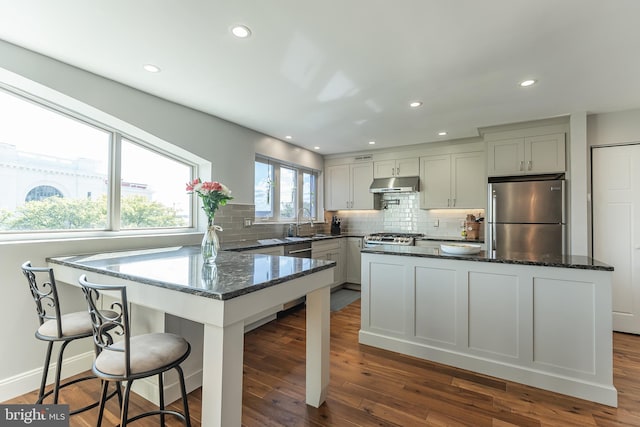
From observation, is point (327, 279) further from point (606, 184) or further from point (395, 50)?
point (606, 184)

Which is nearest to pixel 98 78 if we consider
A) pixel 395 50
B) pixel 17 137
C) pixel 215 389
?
pixel 17 137

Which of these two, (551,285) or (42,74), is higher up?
(42,74)

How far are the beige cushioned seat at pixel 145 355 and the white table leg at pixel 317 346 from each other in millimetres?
782

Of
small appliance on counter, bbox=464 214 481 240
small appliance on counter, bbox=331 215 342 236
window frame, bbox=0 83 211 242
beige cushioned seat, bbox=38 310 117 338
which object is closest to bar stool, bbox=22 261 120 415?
beige cushioned seat, bbox=38 310 117 338

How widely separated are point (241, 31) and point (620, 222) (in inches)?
171

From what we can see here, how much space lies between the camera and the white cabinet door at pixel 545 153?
3402mm

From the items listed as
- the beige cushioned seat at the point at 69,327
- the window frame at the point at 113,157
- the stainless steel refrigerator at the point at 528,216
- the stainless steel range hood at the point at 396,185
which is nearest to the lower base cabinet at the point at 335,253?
the stainless steel range hood at the point at 396,185

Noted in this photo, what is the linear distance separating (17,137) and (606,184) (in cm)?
573

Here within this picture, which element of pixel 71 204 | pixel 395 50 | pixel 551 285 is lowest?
pixel 551 285

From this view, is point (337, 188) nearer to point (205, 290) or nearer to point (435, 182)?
point (435, 182)

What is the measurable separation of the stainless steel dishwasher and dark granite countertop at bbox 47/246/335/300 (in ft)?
4.89

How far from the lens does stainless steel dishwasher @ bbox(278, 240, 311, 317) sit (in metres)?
3.70

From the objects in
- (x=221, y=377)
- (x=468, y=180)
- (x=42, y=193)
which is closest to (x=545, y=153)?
(x=468, y=180)

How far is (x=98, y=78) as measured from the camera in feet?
7.77
